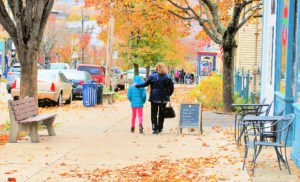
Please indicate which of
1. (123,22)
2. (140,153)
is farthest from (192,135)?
(123,22)

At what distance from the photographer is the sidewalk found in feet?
31.1

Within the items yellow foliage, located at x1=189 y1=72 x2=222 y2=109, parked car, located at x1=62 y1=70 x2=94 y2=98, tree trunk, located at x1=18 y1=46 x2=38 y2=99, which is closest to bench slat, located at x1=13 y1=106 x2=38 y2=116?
tree trunk, located at x1=18 y1=46 x2=38 y2=99

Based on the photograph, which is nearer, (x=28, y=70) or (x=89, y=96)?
(x=28, y=70)

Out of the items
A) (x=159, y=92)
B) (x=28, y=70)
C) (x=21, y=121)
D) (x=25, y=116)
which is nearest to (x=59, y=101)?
(x=28, y=70)

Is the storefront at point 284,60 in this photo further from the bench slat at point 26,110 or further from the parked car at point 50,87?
the parked car at point 50,87

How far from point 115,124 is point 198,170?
880 centimetres

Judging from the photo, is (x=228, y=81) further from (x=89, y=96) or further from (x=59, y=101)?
(x=59, y=101)

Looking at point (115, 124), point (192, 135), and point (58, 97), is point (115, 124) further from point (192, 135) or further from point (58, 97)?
point (58, 97)

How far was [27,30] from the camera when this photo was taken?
16.0 metres

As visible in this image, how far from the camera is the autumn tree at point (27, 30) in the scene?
1578cm

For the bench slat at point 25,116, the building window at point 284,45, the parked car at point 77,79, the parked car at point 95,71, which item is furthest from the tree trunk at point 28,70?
the parked car at point 95,71

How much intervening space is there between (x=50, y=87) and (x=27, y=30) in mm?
9513

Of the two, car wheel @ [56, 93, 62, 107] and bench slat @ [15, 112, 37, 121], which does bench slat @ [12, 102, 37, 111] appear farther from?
car wheel @ [56, 93, 62, 107]

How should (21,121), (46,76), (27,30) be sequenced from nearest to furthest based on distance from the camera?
(21,121) → (27,30) → (46,76)
